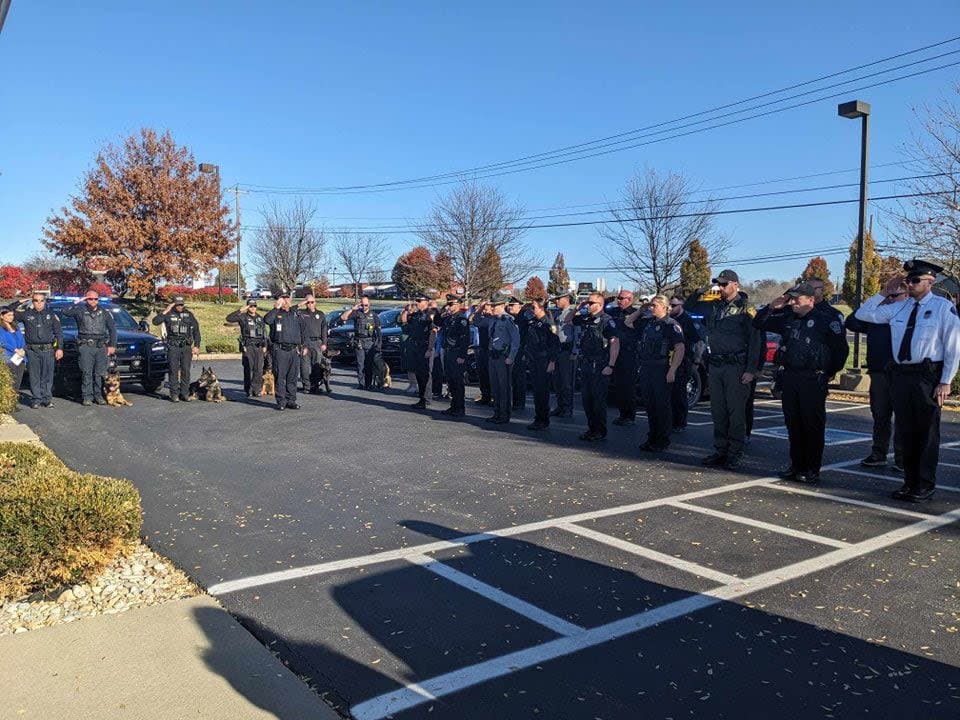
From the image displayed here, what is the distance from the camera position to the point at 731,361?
827cm

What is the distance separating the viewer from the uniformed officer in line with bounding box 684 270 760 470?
8141 mm

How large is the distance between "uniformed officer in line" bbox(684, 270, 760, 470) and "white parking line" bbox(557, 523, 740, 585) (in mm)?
3044

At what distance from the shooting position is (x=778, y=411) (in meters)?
13.0

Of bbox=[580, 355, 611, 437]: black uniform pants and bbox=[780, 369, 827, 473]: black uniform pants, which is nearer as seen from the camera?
bbox=[780, 369, 827, 473]: black uniform pants

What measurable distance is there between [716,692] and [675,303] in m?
8.73

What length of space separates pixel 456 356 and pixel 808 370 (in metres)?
6.01

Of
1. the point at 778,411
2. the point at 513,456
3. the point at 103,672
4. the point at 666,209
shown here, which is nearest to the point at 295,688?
the point at 103,672

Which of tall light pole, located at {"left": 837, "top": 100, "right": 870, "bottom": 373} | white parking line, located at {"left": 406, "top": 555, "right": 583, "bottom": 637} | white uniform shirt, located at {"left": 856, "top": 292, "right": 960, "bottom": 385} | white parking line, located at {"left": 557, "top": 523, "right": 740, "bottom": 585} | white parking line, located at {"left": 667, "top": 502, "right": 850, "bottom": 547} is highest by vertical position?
tall light pole, located at {"left": 837, "top": 100, "right": 870, "bottom": 373}

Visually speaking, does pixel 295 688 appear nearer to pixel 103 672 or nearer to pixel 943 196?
pixel 103 672

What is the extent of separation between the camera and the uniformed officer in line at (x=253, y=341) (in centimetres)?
1402

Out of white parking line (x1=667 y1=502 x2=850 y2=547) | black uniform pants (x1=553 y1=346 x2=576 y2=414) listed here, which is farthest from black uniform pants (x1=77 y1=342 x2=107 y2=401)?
white parking line (x1=667 y1=502 x2=850 y2=547)

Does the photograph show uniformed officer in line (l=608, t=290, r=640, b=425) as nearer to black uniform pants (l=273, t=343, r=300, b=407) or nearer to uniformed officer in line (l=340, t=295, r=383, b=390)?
black uniform pants (l=273, t=343, r=300, b=407)

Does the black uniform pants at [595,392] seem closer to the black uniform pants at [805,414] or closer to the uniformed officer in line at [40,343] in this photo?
the black uniform pants at [805,414]

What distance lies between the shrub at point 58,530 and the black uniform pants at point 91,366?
8734 mm
